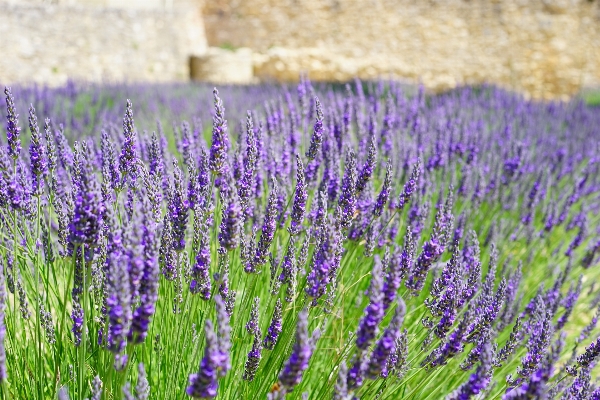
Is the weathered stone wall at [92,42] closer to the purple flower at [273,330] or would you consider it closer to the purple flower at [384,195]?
the purple flower at [384,195]

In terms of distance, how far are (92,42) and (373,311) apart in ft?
40.5

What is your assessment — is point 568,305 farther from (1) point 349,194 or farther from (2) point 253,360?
(2) point 253,360

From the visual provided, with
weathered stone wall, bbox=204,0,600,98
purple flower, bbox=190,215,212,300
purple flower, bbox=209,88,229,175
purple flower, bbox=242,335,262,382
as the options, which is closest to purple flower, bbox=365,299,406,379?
purple flower, bbox=242,335,262,382

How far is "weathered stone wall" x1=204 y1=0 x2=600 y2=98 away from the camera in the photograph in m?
14.2

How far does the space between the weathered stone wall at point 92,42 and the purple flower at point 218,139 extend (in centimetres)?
929

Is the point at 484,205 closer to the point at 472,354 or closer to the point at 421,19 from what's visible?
the point at 472,354

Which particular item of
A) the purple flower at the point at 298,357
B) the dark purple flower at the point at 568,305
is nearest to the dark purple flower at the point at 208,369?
the purple flower at the point at 298,357

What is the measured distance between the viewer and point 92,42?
11609 millimetres

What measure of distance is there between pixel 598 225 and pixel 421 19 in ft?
40.4

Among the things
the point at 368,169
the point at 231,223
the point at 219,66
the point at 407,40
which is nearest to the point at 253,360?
the point at 231,223

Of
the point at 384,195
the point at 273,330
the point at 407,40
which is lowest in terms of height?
the point at 273,330

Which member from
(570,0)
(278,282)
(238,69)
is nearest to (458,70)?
(570,0)

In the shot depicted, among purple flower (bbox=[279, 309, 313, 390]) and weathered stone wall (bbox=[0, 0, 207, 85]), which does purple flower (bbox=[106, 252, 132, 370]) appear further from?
weathered stone wall (bbox=[0, 0, 207, 85])

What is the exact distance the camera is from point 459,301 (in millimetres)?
1422
